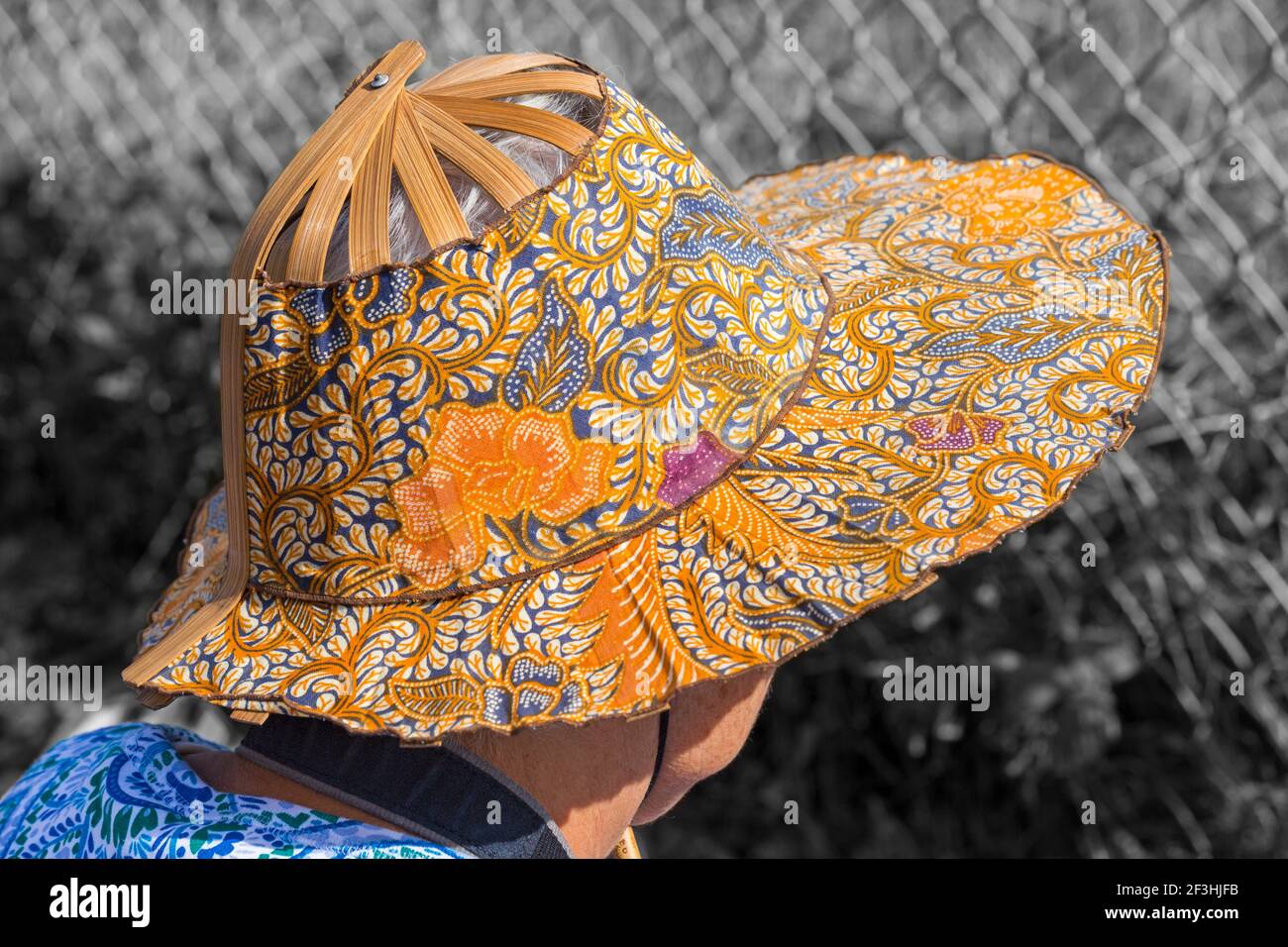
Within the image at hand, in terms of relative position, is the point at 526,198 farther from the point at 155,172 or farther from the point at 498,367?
the point at 155,172

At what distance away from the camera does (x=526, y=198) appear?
3.33 feet

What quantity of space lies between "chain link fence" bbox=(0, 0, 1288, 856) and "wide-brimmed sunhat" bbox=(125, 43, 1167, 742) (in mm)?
929

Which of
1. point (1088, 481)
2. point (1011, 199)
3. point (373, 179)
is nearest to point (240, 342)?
point (373, 179)

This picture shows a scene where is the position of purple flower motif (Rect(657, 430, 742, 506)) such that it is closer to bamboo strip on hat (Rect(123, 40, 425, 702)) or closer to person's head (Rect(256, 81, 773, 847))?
person's head (Rect(256, 81, 773, 847))

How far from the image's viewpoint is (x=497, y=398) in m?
1.01

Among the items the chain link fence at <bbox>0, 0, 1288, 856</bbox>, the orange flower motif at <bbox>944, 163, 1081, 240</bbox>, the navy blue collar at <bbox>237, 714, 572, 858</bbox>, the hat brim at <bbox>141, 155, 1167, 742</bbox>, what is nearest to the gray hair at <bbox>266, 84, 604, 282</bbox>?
the hat brim at <bbox>141, 155, 1167, 742</bbox>

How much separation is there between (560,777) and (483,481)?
0.79 ft

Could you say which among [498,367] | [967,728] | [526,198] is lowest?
[967,728]

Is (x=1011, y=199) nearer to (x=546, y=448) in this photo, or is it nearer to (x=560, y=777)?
(x=546, y=448)

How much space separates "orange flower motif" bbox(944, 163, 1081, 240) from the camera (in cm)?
136

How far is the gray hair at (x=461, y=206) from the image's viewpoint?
3.31 feet

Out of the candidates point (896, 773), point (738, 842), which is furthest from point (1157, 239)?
point (738, 842)
